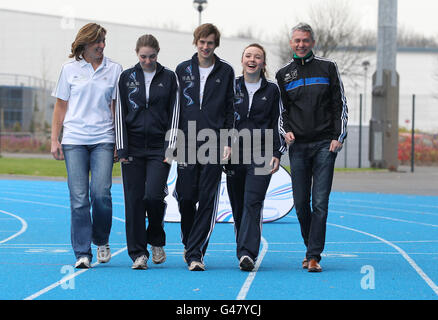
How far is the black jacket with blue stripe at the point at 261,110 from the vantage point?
7.96 metres

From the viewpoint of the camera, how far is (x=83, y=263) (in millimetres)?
7832

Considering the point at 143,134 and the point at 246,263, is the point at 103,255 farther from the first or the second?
the point at 246,263

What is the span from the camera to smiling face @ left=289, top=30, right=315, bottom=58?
8.03 meters

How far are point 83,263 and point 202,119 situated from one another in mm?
1663

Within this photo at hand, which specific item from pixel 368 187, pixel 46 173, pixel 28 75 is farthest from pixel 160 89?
pixel 28 75

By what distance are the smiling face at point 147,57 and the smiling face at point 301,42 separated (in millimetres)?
1277

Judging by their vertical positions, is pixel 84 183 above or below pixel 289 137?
below

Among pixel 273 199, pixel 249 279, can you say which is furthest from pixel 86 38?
pixel 273 199

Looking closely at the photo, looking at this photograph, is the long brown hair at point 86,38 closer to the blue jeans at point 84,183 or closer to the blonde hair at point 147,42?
the blonde hair at point 147,42

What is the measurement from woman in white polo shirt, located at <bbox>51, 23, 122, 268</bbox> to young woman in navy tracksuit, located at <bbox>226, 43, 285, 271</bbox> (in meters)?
1.15

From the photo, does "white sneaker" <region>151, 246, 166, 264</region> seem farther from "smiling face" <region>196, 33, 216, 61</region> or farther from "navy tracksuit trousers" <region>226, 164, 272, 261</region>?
"smiling face" <region>196, 33, 216, 61</region>

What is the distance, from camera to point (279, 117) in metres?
8.05

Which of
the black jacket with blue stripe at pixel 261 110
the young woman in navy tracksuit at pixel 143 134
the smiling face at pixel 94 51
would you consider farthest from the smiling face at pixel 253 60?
the smiling face at pixel 94 51

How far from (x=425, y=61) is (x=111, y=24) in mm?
26752
